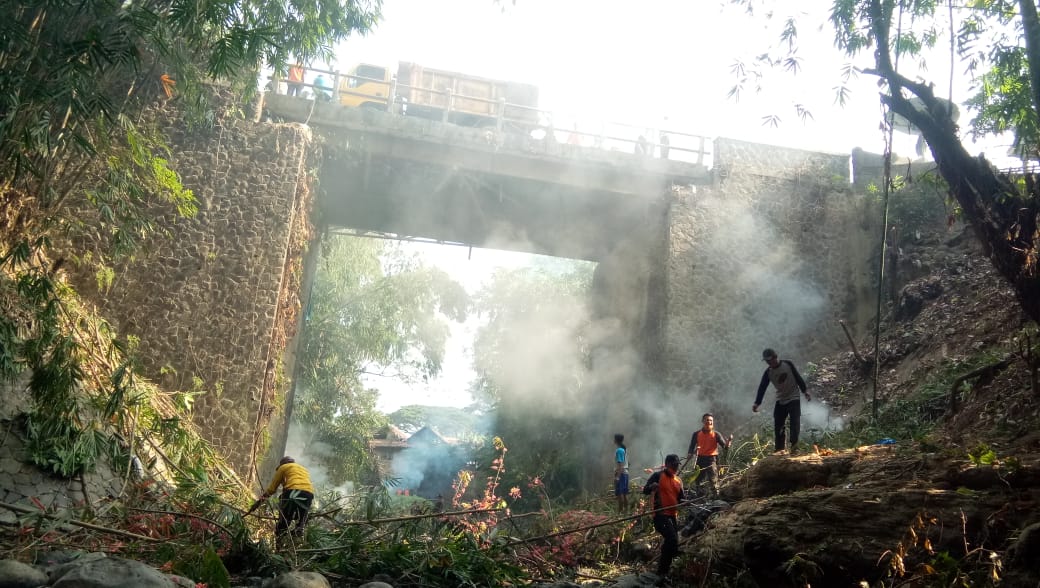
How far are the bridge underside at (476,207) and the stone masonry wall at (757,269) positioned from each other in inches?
50.3

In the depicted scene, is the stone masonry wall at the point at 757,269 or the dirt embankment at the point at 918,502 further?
the stone masonry wall at the point at 757,269

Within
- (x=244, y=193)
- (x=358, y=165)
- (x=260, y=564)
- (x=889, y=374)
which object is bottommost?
(x=260, y=564)

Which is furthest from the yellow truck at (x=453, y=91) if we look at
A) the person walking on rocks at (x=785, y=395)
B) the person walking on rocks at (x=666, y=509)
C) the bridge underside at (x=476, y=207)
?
the person walking on rocks at (x=666, y=509)

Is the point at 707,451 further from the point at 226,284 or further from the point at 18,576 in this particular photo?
the point at 226,284

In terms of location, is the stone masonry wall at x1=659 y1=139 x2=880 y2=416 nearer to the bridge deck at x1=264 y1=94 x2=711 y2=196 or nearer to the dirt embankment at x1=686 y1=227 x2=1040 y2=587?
the bridge deck at x1=264 y1=94 x2=711 y2=196

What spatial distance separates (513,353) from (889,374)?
48.1ft

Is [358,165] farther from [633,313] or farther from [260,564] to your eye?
[260,564]

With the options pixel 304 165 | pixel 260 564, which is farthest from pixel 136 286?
pixel 260 564

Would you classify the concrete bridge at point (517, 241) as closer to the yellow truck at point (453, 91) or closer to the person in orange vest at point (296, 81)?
the person in orange vest at point (296, 81)

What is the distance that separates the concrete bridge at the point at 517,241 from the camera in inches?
458

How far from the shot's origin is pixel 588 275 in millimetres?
30016

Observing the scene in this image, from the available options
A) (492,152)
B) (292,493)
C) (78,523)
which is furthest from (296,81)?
(78,523)

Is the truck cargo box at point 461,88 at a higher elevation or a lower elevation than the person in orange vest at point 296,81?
higher

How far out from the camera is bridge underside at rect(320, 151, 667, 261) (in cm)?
1482
